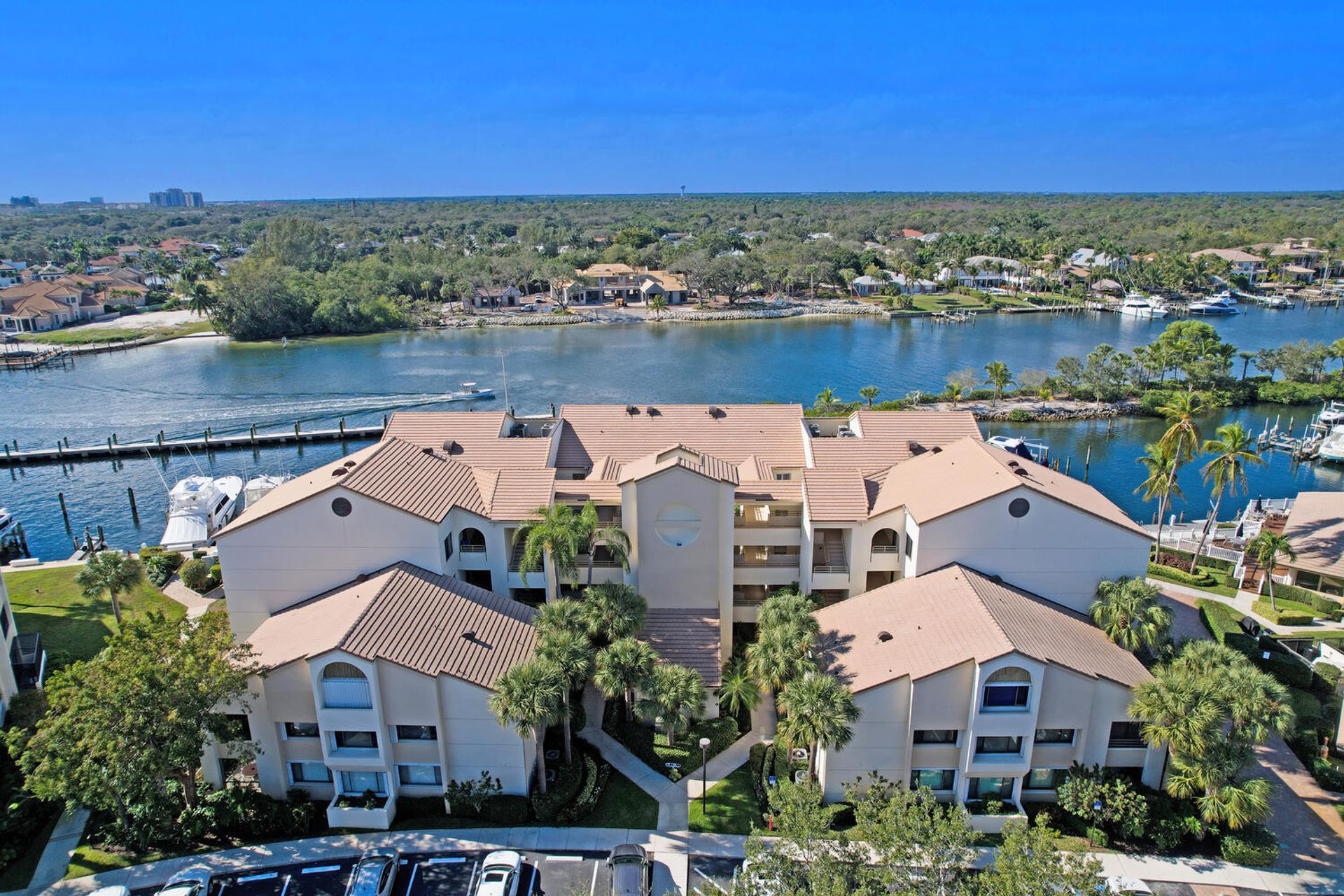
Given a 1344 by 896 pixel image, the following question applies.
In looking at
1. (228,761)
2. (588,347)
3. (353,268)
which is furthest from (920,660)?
(353,268)

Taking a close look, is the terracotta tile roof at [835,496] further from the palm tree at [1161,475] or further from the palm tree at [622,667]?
the palm tree at [1161,475]

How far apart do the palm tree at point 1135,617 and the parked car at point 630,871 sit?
20.8m

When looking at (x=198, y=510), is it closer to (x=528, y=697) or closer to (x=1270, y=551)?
(x=528, y=697)

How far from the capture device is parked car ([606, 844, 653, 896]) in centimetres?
2625

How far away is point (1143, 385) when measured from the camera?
9356 centimetres

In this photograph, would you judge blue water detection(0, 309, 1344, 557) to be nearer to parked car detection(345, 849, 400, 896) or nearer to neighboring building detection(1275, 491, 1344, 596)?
neighboring building detection(1275, 491, 1344, 596)

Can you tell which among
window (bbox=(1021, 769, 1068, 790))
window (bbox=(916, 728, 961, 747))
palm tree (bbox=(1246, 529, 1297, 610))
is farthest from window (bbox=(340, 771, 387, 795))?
palm tree (bbox=(1246, 529, 1297, 610))

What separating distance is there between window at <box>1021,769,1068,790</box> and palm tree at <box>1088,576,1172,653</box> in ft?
20.4

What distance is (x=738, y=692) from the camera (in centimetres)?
Answer: 3250

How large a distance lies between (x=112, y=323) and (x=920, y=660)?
153853mm

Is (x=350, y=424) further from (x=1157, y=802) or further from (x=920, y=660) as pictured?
(x=1157, y=802)

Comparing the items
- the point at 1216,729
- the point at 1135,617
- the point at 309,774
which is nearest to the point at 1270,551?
the point at 1135,617

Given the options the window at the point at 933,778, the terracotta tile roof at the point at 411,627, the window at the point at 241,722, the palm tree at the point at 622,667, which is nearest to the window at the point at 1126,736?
the window at the point at 933,778

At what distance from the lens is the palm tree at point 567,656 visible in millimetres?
29844
